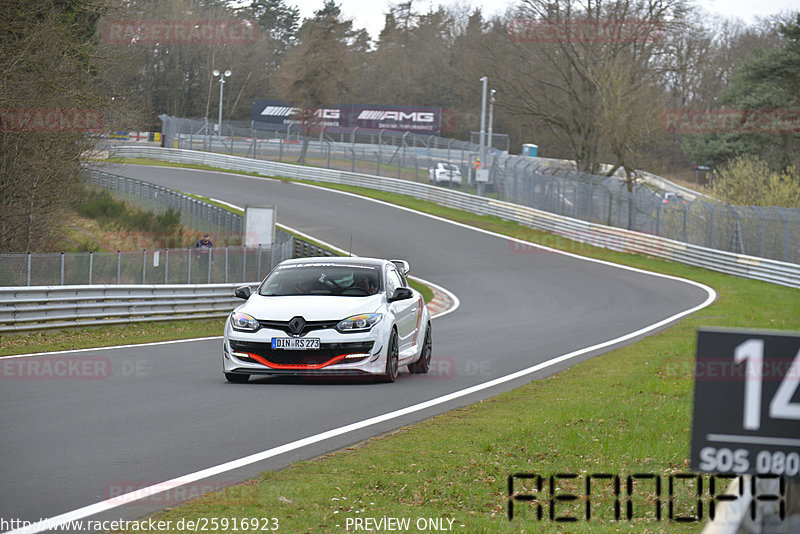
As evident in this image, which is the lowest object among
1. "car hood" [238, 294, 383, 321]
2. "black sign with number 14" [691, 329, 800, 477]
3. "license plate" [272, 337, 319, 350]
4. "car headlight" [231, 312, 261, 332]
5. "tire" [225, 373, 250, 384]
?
"tire" [225, 373, 250, 384]

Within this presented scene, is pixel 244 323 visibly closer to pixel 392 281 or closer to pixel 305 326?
pixel 305 326

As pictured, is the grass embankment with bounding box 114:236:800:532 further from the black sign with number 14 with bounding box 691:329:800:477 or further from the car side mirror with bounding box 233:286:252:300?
the car side mirror with bounding box 233:286:252:300

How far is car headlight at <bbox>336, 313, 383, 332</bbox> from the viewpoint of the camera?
13.0 metres

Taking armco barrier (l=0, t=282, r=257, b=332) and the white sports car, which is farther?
armco barrier (l=0, t=282, r=257, b=332)

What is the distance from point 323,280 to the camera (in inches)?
564

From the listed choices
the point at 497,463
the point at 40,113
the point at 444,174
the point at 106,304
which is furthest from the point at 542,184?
the point at 497,463

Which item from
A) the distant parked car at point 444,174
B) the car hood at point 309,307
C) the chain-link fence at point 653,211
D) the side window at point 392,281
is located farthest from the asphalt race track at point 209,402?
the distant parked car at point 444,174

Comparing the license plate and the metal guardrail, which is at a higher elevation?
the license plate

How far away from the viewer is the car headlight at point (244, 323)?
42.6ft

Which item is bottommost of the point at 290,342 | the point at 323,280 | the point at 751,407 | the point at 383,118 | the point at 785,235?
the point at 290,342

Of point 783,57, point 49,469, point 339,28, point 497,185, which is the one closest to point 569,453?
point 49,469

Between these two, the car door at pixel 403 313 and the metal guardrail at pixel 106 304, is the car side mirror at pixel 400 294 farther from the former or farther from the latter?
the metal guardrail at pixel 106 304

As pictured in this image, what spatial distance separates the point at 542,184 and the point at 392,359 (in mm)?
38409

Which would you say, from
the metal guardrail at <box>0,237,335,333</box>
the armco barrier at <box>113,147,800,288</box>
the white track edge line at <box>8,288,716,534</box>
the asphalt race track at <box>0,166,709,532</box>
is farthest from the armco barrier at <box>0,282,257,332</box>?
the armco barrier at <box>113,147,800,288</box>
